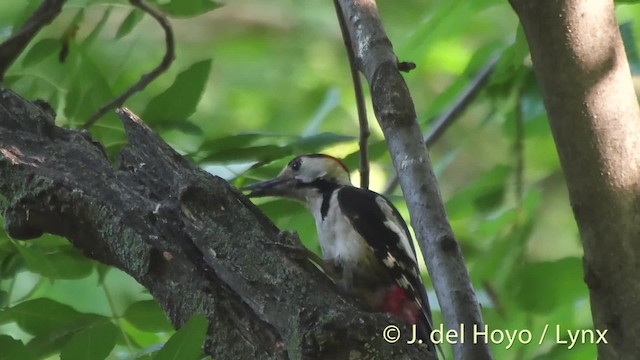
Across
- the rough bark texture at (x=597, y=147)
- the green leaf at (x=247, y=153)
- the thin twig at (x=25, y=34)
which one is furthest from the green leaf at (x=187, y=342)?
the thin twig at (x=25, y=34)

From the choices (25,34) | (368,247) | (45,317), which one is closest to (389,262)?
(368,247)

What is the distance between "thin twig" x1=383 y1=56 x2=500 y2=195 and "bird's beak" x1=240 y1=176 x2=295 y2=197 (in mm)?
381

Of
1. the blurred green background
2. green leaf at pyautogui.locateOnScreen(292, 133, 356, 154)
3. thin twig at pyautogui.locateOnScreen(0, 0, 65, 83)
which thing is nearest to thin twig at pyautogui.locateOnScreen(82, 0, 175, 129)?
the blurred green background

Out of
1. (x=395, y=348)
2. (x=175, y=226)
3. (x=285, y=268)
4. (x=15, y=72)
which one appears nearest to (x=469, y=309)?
(x=395, y=348)

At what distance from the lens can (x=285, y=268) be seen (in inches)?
82.2

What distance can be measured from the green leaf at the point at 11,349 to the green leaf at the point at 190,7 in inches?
40.7

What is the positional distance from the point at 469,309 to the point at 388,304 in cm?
96

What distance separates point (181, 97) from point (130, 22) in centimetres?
37

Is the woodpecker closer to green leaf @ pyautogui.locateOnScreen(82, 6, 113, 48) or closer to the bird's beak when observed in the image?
the bird's beak

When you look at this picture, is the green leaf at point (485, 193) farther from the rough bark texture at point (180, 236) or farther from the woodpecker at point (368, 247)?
the rough bark texture at point (180, 236)

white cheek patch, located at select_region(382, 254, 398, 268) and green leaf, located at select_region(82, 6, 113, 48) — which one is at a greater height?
green leaf, located at select_region(82, 6, 113, 48)

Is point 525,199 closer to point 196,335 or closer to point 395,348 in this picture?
point 395,348

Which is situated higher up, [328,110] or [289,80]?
[289,80]

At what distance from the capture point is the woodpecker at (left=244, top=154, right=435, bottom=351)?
2.75 m
